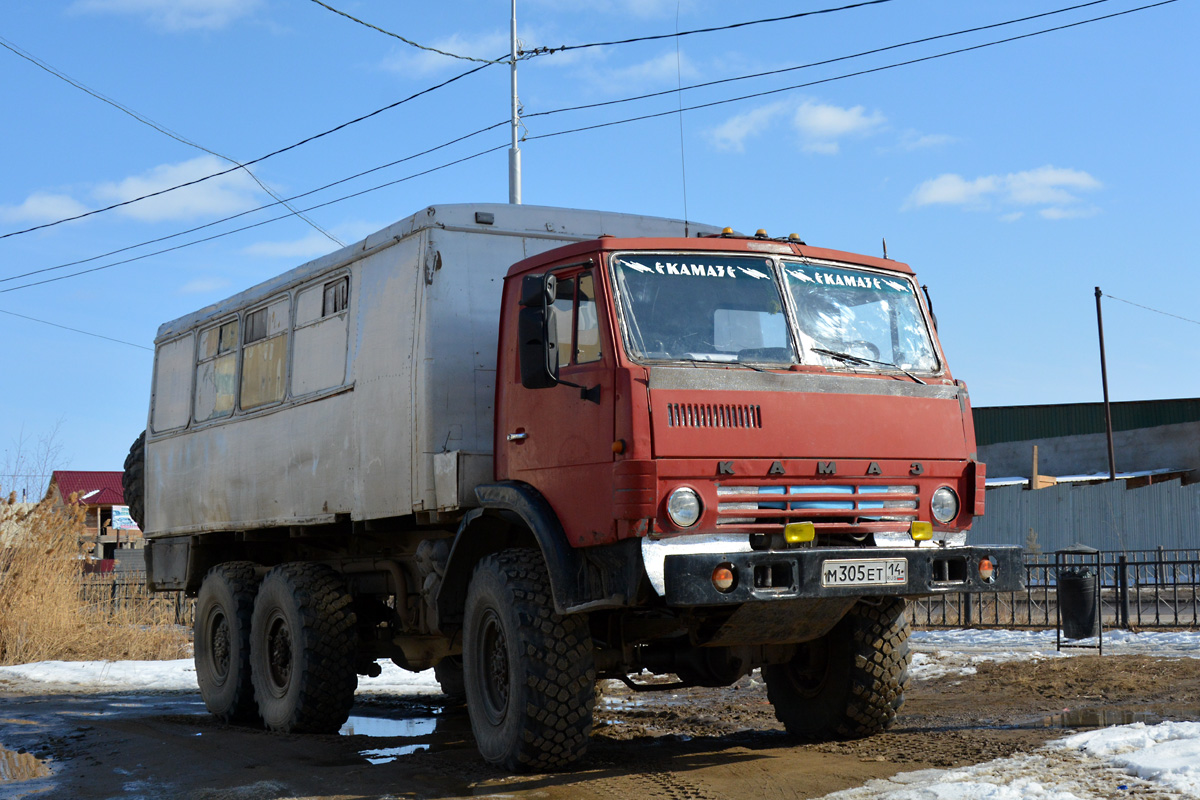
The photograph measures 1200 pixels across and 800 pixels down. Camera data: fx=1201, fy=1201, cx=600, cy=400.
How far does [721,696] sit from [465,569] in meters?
4.23

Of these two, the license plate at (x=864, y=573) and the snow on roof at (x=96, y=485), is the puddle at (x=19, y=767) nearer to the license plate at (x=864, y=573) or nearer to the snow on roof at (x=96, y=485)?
the license plate at (x=864, y=573)

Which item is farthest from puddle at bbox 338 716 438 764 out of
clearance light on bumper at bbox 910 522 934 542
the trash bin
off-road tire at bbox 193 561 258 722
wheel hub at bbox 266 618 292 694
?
the trash bin

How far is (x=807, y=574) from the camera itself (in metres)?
6.04

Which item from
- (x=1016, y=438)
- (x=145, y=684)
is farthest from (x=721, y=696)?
(x=1016, y=438)

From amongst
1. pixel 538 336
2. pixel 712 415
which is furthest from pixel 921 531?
pixel 538 336

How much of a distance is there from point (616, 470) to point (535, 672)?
1.24 meters

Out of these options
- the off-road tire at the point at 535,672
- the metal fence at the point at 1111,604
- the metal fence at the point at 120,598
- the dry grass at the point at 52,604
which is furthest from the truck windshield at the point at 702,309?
the dry grass at the point at 52,604

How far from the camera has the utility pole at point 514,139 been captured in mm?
19844

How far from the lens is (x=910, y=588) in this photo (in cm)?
630

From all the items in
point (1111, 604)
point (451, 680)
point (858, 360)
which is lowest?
point (451, 680)

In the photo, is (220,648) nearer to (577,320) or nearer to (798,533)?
(577,320)

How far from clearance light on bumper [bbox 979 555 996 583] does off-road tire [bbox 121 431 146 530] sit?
9.45 meters

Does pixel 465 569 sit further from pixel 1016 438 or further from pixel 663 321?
pixel 1016 438

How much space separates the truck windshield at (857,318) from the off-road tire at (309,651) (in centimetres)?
448
